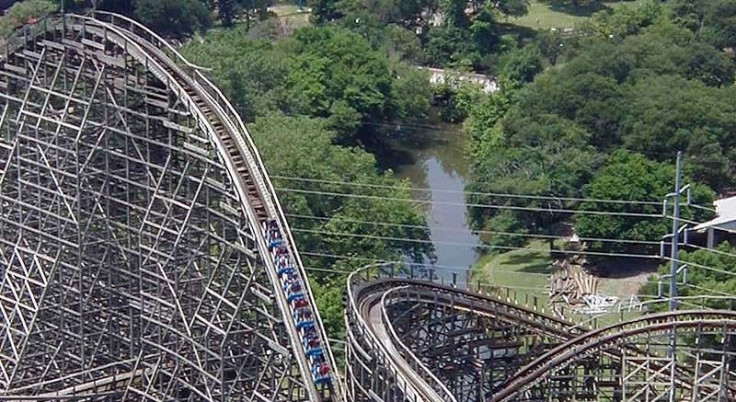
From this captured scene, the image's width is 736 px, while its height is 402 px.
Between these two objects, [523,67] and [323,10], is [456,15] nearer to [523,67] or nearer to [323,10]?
[323,10]

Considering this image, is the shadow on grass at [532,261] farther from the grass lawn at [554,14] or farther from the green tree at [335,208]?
the grass lawn at [554,14]

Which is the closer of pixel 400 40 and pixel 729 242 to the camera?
pixel 729 242

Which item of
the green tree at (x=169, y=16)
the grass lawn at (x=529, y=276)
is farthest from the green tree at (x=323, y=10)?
the grass lawn at (x=529, y=276)

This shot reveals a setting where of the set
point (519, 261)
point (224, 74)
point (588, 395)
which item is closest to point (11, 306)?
point (588, 395)

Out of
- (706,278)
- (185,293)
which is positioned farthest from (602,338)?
(706,278)

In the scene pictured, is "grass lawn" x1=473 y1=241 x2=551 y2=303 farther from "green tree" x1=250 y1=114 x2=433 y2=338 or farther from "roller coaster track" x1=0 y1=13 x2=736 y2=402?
"roller coaster track" x1=0 y1=13 x2=736 y2=402

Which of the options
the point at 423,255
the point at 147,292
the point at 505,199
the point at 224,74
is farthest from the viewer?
the point at 224,74

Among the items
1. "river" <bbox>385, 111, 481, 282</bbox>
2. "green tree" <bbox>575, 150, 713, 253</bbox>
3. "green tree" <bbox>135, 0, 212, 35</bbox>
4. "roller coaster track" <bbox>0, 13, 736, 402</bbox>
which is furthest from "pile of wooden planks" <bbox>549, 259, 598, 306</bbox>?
"green tree" <bbox>135, 0, 212, 35</bbox>

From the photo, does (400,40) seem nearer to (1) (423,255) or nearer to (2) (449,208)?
(2) (449,208)
